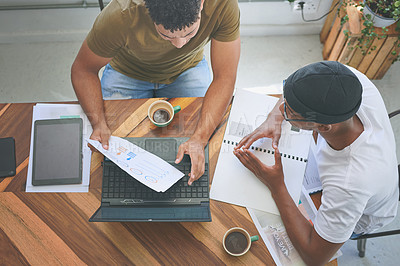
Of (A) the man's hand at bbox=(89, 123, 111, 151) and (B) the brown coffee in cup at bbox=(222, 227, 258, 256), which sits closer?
(B) the brown coffee in cup at bbox=(222, 227, 258, 256)

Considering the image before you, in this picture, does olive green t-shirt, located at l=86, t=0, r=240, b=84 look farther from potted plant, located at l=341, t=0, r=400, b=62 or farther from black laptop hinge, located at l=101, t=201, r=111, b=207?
potted plant, located at l=341, t=0, r=400, b=62

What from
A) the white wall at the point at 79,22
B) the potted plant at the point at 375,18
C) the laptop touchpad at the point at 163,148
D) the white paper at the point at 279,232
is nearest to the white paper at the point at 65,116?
the laptop touchpad at the point at 163,148

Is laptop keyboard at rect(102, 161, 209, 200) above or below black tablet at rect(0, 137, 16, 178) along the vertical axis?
Answer: above

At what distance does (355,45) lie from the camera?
6.57 feet

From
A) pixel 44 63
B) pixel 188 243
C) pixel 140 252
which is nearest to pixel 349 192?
pixel 188 243

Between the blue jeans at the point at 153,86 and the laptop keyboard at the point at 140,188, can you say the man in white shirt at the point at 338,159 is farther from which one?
the blue jeans at the point at 153,86

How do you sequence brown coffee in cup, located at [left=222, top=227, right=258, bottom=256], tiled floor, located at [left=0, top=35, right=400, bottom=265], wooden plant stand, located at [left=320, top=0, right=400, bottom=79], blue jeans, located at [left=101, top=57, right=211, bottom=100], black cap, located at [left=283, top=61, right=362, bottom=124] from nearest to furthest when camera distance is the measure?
black cap, located at [left=283, top=61, right=362, bottom=124], brown coffee in cup, located at [left=222, top=227, right=258, bottom=256], blue jeans, located at [left=101, top=57, right=211, bottom=100], wooden plant stand, located at [left=320, top=0, right=400, bottom=79], tiled floor, located at [left=0, top=35, right=400, bottom=265]

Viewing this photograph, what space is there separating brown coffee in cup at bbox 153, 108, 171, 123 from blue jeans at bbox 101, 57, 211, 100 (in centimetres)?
31

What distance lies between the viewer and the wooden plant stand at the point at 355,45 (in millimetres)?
1930

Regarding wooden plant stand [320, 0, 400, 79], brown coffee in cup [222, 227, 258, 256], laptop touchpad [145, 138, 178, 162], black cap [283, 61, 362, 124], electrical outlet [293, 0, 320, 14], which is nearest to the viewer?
black cap [283, 61, 362, 124]

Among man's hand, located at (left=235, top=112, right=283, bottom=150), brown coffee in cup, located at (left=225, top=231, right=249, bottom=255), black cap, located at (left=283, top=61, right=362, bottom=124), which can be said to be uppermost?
black cap, located at (left=283, top=61, right=362, bottom=124)

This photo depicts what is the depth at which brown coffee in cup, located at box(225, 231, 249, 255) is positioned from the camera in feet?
3.79

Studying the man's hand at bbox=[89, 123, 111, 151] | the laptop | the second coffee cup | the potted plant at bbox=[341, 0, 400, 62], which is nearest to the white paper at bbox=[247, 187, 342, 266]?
the laptop

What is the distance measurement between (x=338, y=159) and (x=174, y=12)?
71cm
